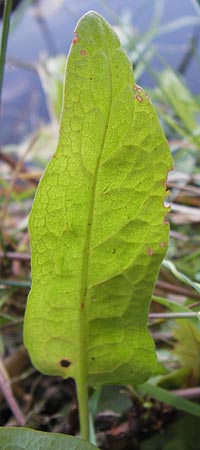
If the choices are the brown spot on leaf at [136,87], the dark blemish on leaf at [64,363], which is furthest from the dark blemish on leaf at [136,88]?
the dark blemish on leaf at [64,363]

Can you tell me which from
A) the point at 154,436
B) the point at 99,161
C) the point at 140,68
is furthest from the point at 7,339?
the point at 140,68

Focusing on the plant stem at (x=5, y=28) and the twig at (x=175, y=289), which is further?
the twig at (x=175, y=289)

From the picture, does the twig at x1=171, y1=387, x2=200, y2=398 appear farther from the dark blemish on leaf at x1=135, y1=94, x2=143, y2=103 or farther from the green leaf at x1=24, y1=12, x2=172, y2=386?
the dark blemish on leaf at x1=135, y1=94, x2=143, y2=103

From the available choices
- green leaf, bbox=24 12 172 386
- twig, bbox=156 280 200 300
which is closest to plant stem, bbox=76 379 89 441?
green leaf, bbox=24 12 172 386

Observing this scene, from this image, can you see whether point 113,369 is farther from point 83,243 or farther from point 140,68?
point 140,68

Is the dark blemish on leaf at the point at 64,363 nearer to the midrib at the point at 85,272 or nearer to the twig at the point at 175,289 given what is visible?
the midrib at the point at 85,272

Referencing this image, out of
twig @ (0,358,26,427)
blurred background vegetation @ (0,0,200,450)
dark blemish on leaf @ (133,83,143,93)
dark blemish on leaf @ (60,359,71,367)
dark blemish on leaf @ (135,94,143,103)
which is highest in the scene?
dark blemish on leaf @ (133,83,143,93)

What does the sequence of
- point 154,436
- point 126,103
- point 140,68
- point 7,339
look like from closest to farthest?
point 126,103, point 154,436, point 7,339, point 140,68
